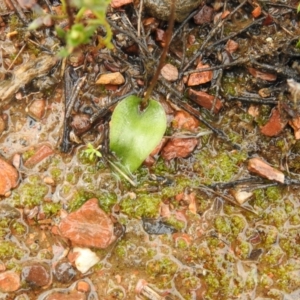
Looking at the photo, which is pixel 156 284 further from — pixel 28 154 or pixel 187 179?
pixel 28 154

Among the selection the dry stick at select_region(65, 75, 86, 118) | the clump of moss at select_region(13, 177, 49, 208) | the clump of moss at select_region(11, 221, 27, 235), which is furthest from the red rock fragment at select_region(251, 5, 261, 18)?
the clump of moss at select_region(11, 221, 27, 235)

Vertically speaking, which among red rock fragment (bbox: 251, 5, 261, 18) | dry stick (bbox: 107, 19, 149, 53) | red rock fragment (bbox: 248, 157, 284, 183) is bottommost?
red rock fragment (bbox: 248, 157, 284, 183)

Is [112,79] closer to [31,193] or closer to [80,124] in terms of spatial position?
[80,124]

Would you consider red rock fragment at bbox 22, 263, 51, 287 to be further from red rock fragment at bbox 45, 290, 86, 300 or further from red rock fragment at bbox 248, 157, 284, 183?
red rock fragment at bbox 248, 157, 284, 183

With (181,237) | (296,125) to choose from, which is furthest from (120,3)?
(181,237)

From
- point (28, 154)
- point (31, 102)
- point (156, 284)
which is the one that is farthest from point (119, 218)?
point (31, 102)

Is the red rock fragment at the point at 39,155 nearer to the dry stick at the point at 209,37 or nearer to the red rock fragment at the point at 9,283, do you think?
the red rock fragment at the point at 9,283

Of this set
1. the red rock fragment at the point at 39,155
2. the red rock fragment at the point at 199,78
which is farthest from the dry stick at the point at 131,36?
the red rock fragment at the point at 39,155
